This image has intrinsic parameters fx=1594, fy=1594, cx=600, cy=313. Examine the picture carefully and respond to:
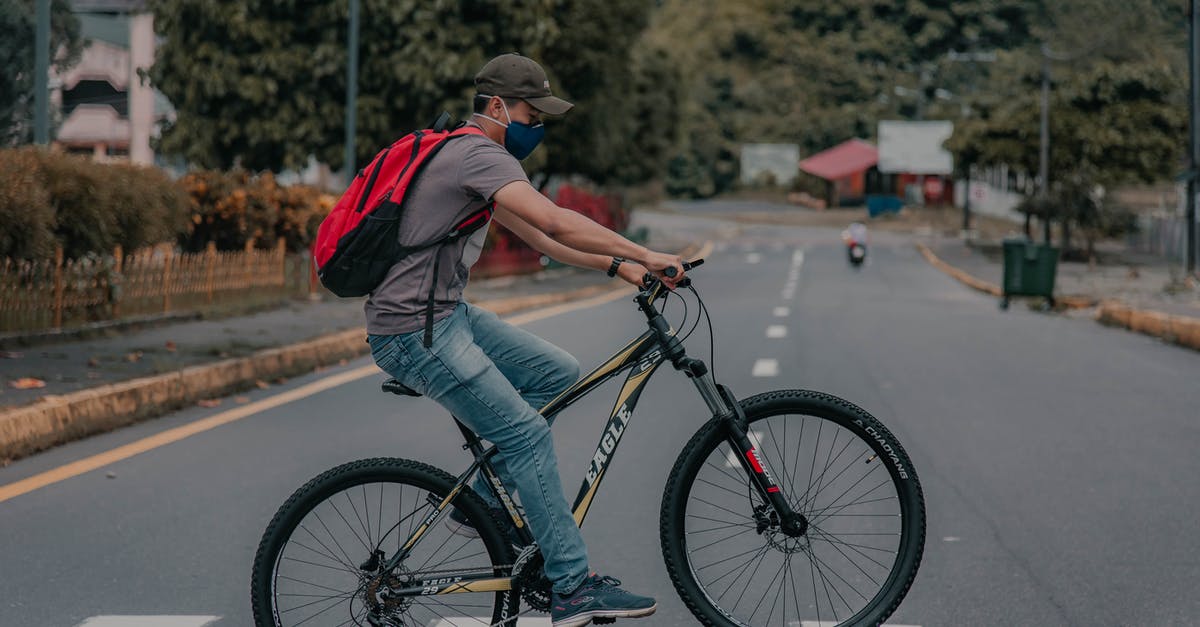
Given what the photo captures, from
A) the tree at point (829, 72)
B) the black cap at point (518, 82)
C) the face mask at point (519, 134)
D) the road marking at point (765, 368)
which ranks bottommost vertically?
the road marking at point (765, 368)

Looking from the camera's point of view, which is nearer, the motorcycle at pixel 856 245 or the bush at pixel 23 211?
the bush at pixel 23 211

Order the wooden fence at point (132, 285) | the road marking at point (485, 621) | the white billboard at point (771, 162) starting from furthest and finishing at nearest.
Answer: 1. the white billboard at point (771, 162)
2. the wooden fence at point (132, 285)
3. the road marking at point (485, 621)

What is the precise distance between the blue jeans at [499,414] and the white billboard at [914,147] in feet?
306

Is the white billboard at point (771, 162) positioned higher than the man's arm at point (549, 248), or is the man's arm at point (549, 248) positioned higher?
the white billboard at point (771, 162)

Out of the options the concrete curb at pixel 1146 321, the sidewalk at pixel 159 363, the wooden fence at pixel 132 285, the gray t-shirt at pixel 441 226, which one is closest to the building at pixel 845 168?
the concrete curb at pixel 1146 321

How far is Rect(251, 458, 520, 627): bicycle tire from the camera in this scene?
4.34 m

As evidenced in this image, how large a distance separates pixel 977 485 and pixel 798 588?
2.83m

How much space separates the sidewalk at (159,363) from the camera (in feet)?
31.6

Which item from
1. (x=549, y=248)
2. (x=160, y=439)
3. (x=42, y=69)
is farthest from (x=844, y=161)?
(x=549, y=248)

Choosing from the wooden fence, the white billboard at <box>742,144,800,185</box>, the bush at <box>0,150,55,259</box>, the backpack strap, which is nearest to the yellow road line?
the bush at <box>0,150,55,259</box>

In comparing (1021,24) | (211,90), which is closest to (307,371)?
(211,90)

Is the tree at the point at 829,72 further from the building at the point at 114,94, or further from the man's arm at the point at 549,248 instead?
the man's arm at the point at 549,248

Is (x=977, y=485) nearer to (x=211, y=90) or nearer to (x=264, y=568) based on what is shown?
(x=264, y=568)

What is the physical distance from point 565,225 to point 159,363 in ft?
27.8
